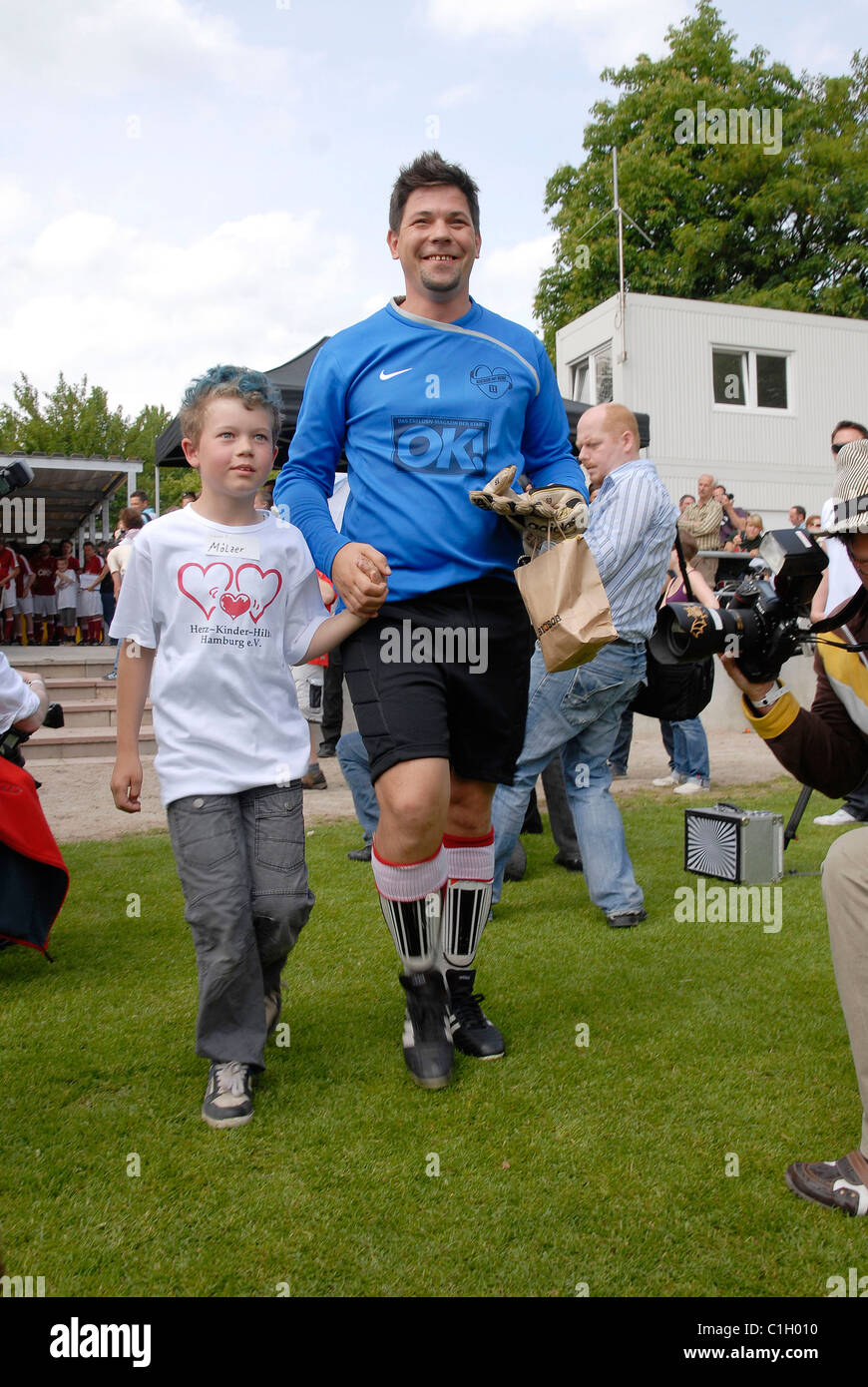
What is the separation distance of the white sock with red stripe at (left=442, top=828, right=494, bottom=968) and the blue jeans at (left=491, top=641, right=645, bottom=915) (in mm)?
1278

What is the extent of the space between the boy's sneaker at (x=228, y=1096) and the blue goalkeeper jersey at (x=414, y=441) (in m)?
1.29

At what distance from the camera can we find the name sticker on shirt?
283 cm

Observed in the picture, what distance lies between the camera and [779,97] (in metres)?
32.3

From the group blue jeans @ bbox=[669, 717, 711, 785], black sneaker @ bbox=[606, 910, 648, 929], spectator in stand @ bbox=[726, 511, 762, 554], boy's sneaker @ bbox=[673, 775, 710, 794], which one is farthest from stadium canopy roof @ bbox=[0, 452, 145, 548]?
black sneaker @ bbox=[606, 910, 648, 929]

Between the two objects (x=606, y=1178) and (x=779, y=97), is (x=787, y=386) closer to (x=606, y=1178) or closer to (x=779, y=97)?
(x=779, y=97)

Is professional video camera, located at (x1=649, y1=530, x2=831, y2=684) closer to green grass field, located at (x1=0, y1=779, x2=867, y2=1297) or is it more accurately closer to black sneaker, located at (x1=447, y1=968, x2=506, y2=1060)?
green grass field, located at (x1=0, y1=779, x2=867, y2=1297)

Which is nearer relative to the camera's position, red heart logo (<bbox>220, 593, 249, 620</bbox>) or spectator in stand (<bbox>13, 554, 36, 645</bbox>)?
red heart logo (<bbox>220, 593, 249, 620</bbox>)

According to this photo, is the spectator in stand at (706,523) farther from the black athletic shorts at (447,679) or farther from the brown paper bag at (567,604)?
the brown paper bag at (567,604)

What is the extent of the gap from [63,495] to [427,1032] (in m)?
20.6

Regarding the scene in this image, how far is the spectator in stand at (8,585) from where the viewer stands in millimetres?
16609

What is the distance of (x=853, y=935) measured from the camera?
230 cm

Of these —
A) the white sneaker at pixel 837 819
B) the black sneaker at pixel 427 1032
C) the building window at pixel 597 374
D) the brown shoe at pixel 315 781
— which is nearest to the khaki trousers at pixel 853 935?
the black sneaker at pixel 427 1032
